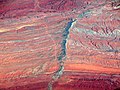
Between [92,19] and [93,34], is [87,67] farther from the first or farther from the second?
[92,19]

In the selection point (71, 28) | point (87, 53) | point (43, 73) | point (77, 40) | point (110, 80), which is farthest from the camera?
point (71, 28)

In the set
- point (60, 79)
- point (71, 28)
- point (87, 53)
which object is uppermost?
point (71, 28)

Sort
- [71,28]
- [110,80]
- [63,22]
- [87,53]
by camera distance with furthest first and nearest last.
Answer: [63,22], [71,28], [87,53], [110,80]

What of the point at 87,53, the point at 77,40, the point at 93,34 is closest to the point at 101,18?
the point at 93,34

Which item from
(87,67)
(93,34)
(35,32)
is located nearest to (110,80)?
(87,67)

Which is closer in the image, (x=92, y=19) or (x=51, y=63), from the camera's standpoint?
(x=51, y=63)

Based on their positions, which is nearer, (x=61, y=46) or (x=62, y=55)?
(x=62, y=55)

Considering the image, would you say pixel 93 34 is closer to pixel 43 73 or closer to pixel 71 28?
pixel 71 28

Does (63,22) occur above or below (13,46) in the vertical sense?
above
